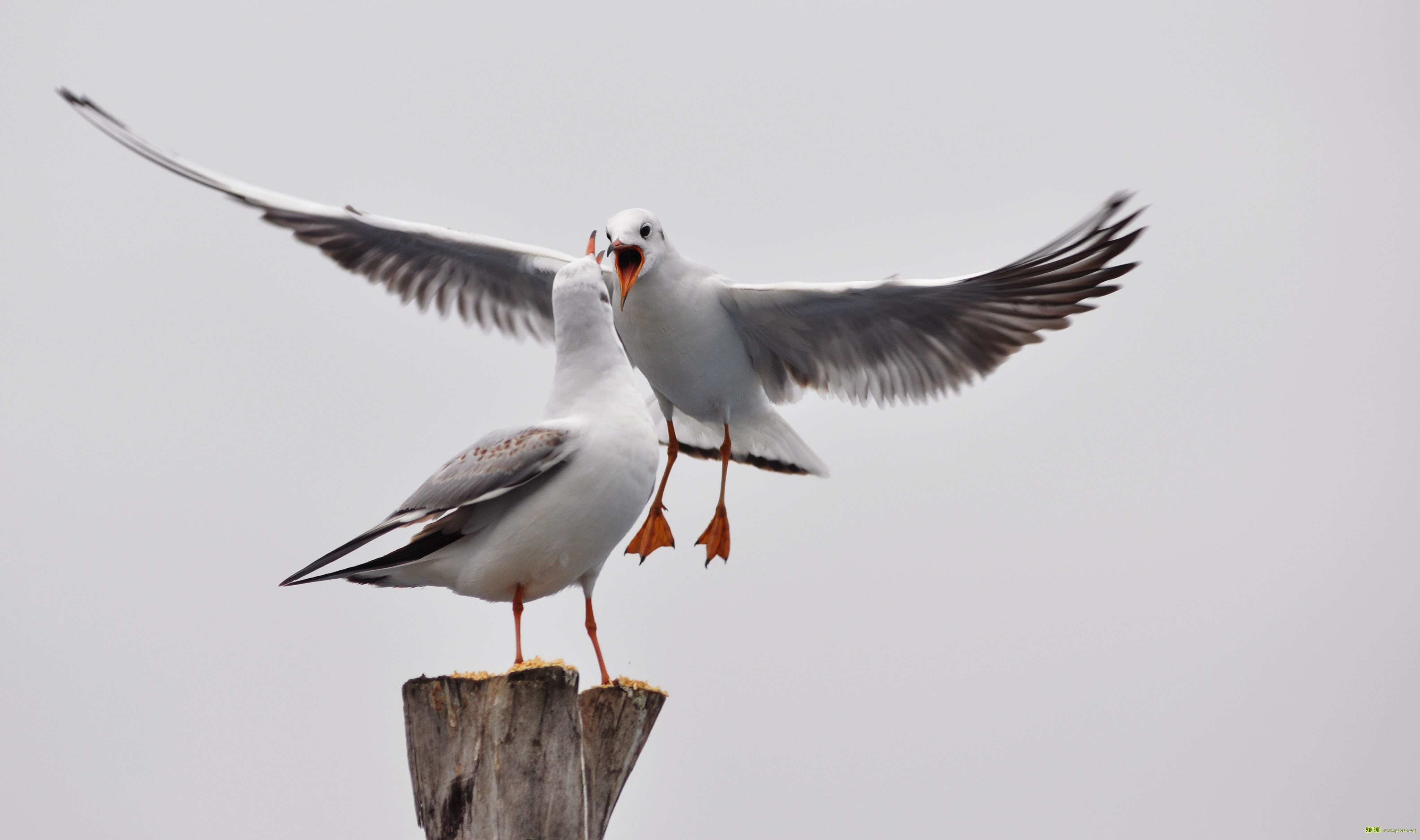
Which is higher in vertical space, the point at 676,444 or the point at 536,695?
the point at 676,444

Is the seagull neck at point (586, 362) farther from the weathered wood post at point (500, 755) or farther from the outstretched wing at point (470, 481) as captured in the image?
the weathered wood post at point (500, 755)

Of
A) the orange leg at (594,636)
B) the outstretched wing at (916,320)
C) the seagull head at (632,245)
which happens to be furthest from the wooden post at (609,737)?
the outstretched wing at (916,320)

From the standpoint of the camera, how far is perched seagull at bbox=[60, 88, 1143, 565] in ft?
19.6

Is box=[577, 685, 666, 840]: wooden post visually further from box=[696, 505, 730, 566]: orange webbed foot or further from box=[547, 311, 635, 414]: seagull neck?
box=[696, 505, 730, 566]: orange webbed foot

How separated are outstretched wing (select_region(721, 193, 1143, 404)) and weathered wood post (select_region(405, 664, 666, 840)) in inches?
109

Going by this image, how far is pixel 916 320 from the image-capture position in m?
6.47

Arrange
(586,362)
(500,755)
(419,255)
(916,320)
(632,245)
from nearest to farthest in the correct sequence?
(500,755)
(586,362)
(632,245)
(916,320)
(419,255)

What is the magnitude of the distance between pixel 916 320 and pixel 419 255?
2.77 meters

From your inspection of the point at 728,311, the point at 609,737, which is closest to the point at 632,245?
the point at 728,311

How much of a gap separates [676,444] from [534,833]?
11.6ft

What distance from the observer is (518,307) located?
7395 millimetres

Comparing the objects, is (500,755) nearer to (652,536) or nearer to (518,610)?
(518,610)

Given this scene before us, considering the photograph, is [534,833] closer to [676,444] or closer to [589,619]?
[589,619]

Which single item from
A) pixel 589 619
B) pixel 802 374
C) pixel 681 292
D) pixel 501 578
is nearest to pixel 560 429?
pixel 501 578
